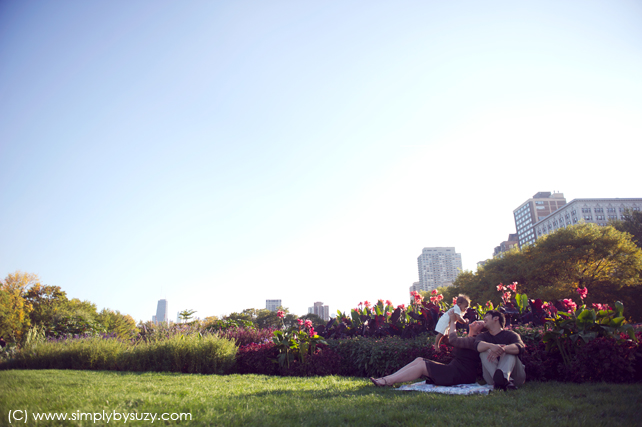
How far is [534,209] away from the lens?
442 feet

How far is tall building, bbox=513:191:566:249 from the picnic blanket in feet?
476

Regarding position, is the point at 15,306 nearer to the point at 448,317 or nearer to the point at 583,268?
the point at 448,317

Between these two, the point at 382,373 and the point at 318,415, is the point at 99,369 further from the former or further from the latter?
the point at 318,415

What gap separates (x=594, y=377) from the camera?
5152mm

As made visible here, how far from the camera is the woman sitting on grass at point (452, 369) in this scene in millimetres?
5168

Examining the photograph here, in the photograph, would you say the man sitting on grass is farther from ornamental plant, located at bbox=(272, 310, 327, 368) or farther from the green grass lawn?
ornamental plant, located at bbox=(272, 310, 327, 368)

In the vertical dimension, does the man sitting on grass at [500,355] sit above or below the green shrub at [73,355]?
above

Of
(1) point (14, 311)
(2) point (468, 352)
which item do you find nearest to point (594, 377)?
(2) point (468, 352)

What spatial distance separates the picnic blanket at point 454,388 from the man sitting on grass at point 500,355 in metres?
0.20

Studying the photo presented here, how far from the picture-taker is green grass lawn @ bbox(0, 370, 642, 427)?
3289 millimetres

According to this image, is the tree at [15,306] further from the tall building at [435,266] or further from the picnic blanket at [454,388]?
the tall building at [435,266]

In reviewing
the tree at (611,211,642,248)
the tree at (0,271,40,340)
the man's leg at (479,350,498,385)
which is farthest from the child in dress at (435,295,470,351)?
the tree at (611,211,642,248)

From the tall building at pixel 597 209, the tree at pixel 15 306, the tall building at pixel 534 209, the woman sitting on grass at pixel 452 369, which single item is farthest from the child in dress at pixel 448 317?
the tall building at pixel 534 209

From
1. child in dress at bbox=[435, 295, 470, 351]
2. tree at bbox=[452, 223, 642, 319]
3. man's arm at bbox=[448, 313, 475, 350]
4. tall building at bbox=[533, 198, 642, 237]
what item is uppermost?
tall building at bbox=[533, 198, 642, 237]
